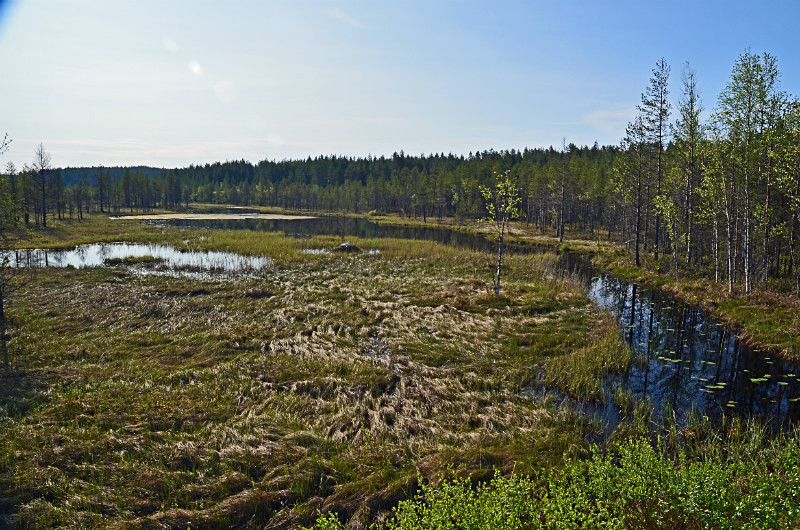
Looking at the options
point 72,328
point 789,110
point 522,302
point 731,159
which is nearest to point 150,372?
point 72,328

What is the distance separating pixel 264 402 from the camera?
38.4 feet

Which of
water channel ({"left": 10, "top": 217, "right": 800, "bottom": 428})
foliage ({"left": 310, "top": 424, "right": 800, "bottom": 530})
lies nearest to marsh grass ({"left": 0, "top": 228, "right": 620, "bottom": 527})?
foliage ({"left": 310, "top": 424, "right": 800, "bottom": 530})

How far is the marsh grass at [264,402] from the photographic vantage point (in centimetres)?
792

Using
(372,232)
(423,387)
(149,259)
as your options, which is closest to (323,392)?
(423,387)

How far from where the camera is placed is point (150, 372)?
13609mm

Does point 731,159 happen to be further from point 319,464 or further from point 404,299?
point 319,464

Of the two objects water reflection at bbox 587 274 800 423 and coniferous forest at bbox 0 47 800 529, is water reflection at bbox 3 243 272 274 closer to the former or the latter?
coniferous forest at bbox 0 47 800 529

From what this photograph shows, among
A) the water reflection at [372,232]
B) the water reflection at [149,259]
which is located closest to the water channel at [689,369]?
the water reflection at [372,232]

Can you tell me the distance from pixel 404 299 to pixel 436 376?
11002 mm

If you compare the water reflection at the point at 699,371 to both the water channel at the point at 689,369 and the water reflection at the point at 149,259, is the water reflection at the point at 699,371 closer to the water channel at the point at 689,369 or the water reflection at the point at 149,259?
the water channel at the point at 689,369

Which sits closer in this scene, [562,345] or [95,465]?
[95,465]

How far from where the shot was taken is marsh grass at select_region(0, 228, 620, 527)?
7918 millimetres

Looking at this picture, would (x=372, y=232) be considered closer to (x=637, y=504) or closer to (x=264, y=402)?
(x=264, y=402)

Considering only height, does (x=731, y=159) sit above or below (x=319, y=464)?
above
